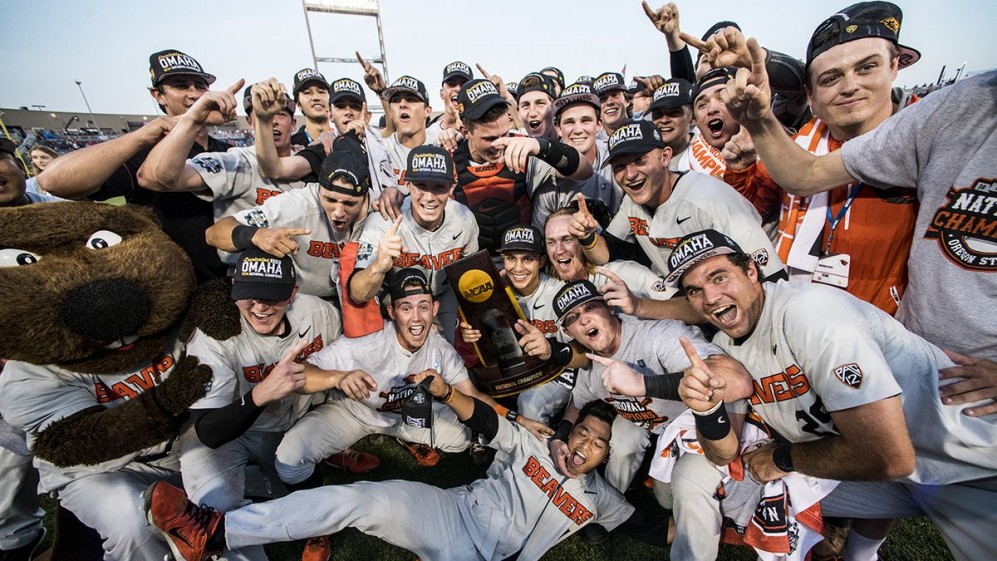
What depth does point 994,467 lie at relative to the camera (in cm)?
218

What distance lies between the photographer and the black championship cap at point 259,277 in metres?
3.28

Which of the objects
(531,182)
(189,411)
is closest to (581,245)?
(531,182)

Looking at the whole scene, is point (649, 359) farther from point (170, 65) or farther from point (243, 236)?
point (170, 65)

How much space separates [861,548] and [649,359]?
6.56 ft

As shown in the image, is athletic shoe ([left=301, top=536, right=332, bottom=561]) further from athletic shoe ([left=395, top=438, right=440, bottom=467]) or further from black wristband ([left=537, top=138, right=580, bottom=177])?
black wristband ([left=537, top=138, right=580, bottom=177])

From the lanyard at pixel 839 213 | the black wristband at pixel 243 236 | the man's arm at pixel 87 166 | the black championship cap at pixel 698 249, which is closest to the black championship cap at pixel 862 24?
the lanyard at pixel 839 213

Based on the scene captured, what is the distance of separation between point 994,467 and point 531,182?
4.04 meters

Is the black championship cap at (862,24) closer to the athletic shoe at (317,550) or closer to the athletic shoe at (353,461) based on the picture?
the athletic shoe at (317,550)

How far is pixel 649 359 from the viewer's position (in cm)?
336

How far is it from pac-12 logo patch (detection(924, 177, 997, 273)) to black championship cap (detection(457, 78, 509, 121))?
341 cm

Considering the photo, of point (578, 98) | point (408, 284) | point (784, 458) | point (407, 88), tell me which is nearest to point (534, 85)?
point (578, 98)

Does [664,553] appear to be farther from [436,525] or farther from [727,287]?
[727,287]

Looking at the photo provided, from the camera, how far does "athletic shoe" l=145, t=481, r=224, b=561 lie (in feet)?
8.29

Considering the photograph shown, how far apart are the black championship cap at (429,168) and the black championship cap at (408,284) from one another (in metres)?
0.87
